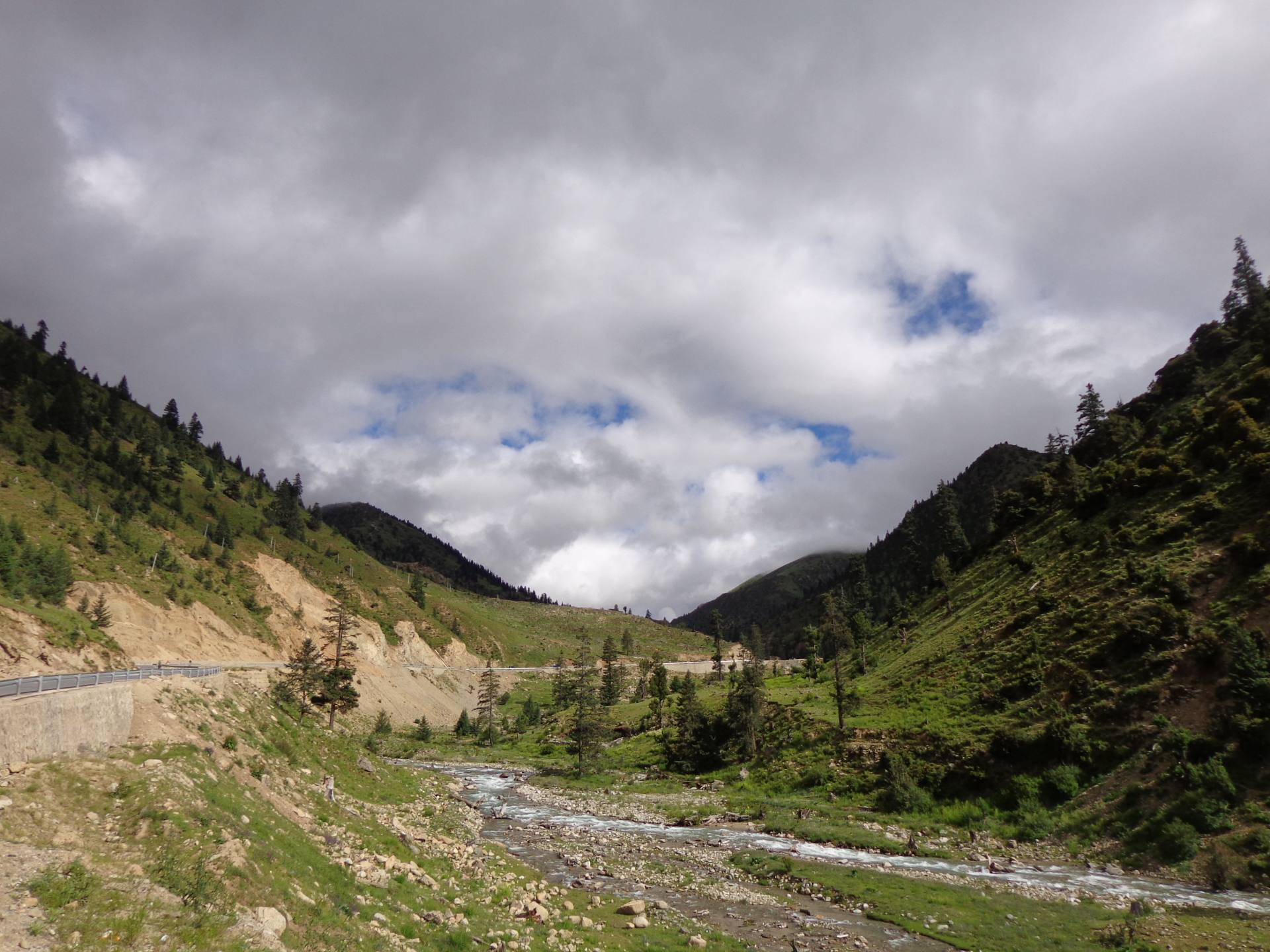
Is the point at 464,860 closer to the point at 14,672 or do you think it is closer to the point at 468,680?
the point at 14,672

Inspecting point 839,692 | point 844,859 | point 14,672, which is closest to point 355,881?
point 844,859

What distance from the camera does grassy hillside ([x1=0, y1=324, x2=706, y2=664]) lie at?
245 feet

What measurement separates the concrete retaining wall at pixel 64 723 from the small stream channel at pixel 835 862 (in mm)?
23043

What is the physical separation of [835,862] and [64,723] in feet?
133

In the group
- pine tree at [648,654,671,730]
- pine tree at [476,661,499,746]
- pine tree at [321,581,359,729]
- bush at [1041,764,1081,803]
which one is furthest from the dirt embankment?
bush at [1041,764,1081,803]

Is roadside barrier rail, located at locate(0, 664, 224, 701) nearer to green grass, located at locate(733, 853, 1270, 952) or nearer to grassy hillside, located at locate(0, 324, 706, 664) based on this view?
green grass, located at locate(733, 853, 1270, 952)

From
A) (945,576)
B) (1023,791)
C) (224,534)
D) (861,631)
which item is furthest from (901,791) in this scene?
(224,534)

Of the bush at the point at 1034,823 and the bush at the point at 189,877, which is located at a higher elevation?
the bush at the point at 189,877

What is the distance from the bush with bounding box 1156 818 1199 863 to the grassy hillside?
8306cm

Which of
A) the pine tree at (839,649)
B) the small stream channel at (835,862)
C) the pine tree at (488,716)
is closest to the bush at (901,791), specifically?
the small stream channel at (835,862)

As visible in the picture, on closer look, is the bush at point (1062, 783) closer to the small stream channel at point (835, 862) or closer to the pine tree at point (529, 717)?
the small stream channel at point (835, 862)

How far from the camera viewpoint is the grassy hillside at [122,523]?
74.6 meters

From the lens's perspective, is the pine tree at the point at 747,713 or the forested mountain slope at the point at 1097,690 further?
the pine tree at the point at 747,713

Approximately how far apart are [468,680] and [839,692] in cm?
12891
